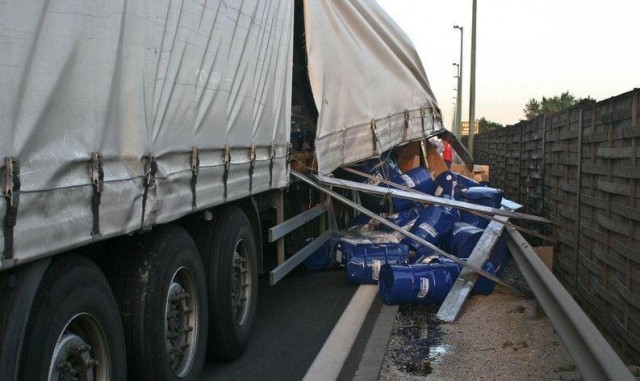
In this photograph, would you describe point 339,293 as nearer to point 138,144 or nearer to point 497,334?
point 497,334

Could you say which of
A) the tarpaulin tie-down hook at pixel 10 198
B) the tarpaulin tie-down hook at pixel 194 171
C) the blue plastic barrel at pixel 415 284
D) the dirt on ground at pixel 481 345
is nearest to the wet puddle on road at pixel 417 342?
the dirt on ground at pixel 481 345

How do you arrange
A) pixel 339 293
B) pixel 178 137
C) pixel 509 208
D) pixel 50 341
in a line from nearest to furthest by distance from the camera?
pixel 50 341, pixel 178 137, pixel 339 293, pixel 509 208

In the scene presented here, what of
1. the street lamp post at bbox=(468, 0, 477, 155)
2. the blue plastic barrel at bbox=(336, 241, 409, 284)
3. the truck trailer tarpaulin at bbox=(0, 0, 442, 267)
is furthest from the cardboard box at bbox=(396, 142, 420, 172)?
the street lamp post at bbox=(468, 0, 477, 155)

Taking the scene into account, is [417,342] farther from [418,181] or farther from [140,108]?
[418,181]

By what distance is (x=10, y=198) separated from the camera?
2881mm

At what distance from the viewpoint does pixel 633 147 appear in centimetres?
541

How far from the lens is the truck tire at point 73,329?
3184 millimetres

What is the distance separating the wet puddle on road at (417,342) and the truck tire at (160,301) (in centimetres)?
Answer: 170

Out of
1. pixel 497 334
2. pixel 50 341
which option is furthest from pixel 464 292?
pixel 50 341

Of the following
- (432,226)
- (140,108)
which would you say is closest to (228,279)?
(140,108)

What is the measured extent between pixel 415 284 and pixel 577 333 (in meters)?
3.40

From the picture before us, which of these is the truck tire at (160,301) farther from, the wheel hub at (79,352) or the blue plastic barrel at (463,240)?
the blue plastic barrel at (463,240)

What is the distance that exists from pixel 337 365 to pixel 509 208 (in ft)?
19.1

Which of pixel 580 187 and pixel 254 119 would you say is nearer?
pixel 254 119
